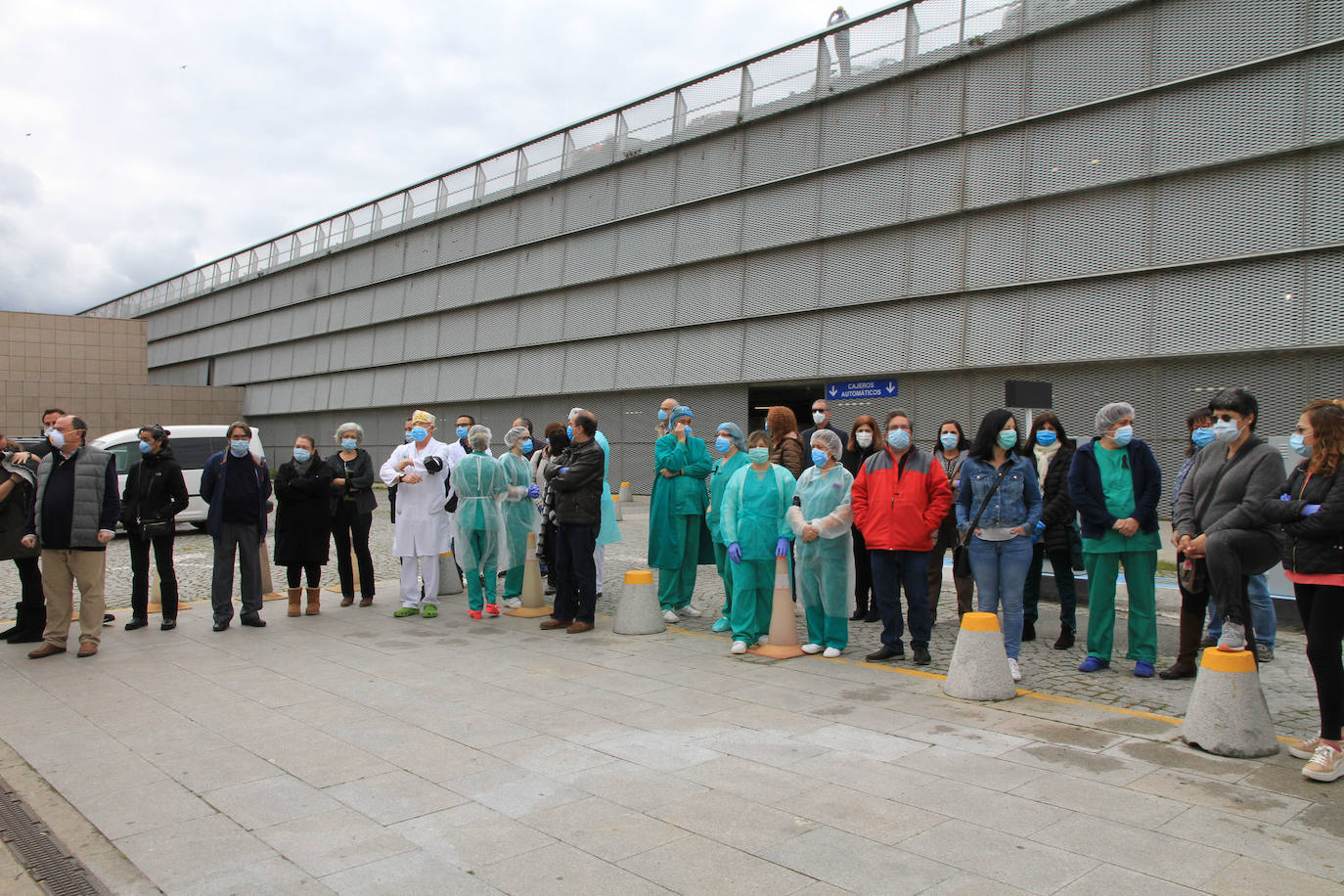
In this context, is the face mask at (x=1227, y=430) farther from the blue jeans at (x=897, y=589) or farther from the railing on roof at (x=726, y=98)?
the railing on roof at (x=726, y=98)

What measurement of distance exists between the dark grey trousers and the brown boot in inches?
323

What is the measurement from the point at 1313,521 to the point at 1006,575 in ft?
7.63

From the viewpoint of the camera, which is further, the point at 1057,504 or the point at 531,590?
the point at 531,590

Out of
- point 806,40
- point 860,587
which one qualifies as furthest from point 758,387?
point 860,587

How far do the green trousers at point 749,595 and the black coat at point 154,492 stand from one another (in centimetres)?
548

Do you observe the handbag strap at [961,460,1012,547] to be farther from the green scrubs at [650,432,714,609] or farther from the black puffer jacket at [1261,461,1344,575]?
the green scrubs at [650,432,714,609]

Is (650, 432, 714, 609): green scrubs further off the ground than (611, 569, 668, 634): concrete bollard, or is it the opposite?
(650, 432, 714, 609): green scrubs

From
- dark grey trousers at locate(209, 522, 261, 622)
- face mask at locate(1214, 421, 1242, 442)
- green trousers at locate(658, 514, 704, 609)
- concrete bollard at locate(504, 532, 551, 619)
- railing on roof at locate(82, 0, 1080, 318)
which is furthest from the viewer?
railing on roof at locate(82, 0, 1080, 318)

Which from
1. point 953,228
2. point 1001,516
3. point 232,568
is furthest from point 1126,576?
point 953,228

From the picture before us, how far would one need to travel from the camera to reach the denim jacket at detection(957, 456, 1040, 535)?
22.6 feet

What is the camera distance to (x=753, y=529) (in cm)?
789

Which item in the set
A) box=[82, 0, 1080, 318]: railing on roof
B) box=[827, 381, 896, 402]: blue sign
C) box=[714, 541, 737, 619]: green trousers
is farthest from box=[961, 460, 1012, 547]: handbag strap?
box=[82, 0, 1080, 318]: railing on roof

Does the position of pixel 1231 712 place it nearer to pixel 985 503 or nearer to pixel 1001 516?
pixel 1001 516

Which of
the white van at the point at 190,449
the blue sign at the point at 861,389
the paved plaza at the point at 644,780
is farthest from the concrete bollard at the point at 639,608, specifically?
the white van at the point at 190,449
